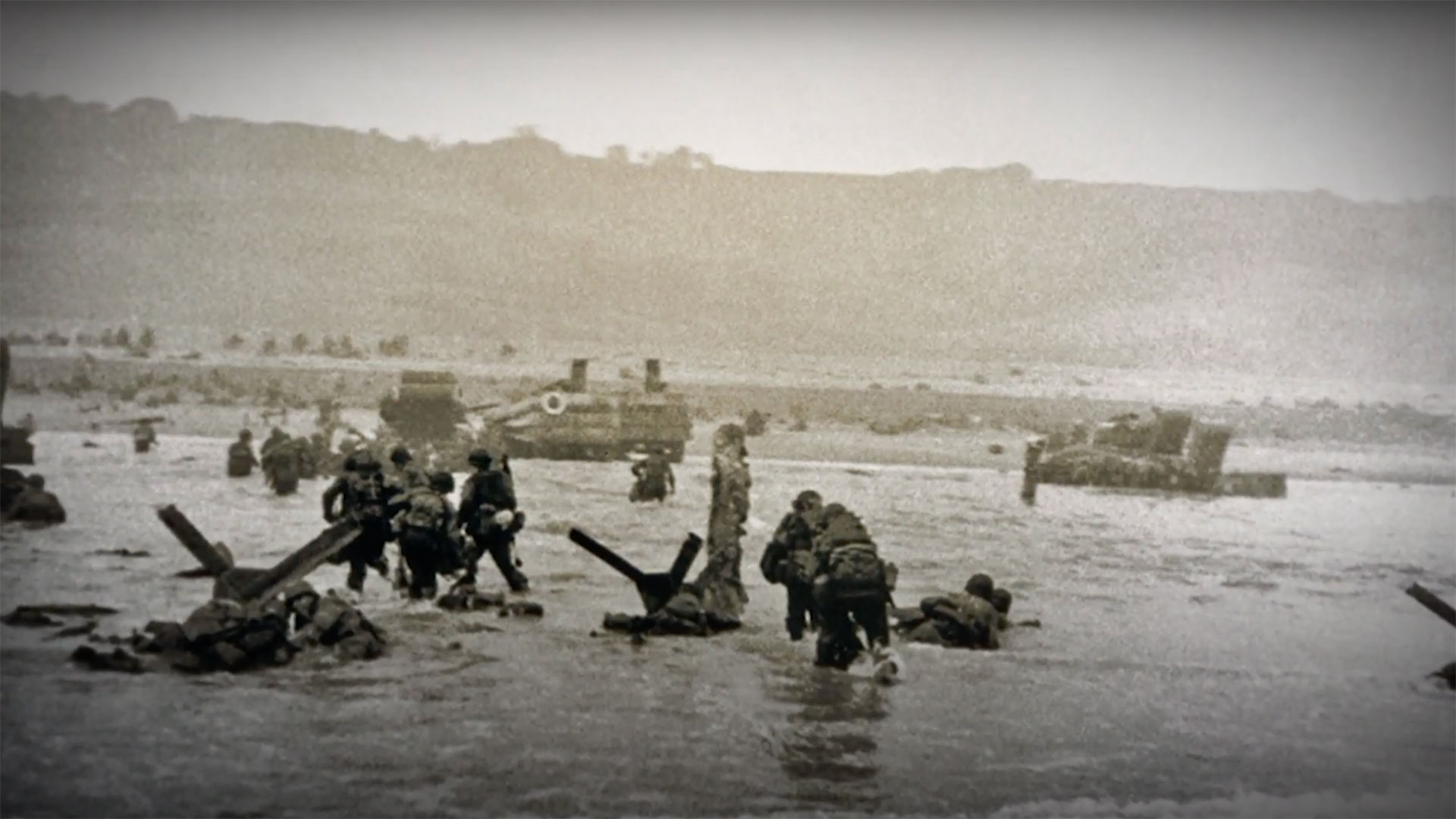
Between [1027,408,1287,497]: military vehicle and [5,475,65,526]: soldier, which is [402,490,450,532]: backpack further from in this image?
[1027,408,1287,497]: military vehicle

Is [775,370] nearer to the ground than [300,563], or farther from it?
farther from it

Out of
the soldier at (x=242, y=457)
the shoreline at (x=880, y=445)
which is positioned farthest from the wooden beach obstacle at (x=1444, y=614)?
the soldier at (x=242, y=457)

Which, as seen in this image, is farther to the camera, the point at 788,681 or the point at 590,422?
the point at 590,422

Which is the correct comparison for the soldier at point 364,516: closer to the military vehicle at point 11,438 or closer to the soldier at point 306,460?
the soldier at point 306,460

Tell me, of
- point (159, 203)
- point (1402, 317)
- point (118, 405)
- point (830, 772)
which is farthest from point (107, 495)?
point (1402, 317)

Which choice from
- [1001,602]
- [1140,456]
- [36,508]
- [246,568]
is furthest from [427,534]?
[1140,456]

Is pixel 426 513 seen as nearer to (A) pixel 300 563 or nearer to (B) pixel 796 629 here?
(A) pixel 300 563

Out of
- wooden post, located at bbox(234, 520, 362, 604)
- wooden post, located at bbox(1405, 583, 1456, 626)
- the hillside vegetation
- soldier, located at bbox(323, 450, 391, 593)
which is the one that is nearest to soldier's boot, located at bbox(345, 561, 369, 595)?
soldier, located at bbox(323, 450, 391, 593)

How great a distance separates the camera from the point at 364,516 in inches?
263

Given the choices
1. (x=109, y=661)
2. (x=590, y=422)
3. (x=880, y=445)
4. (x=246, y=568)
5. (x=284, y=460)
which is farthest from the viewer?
(x=880, y=445)

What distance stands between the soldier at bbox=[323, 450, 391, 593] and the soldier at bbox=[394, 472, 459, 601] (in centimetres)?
9

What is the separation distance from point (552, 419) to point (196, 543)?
1.64 m

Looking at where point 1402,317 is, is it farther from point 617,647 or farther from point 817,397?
point 617,647

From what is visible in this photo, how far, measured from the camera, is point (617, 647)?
6.64 m
